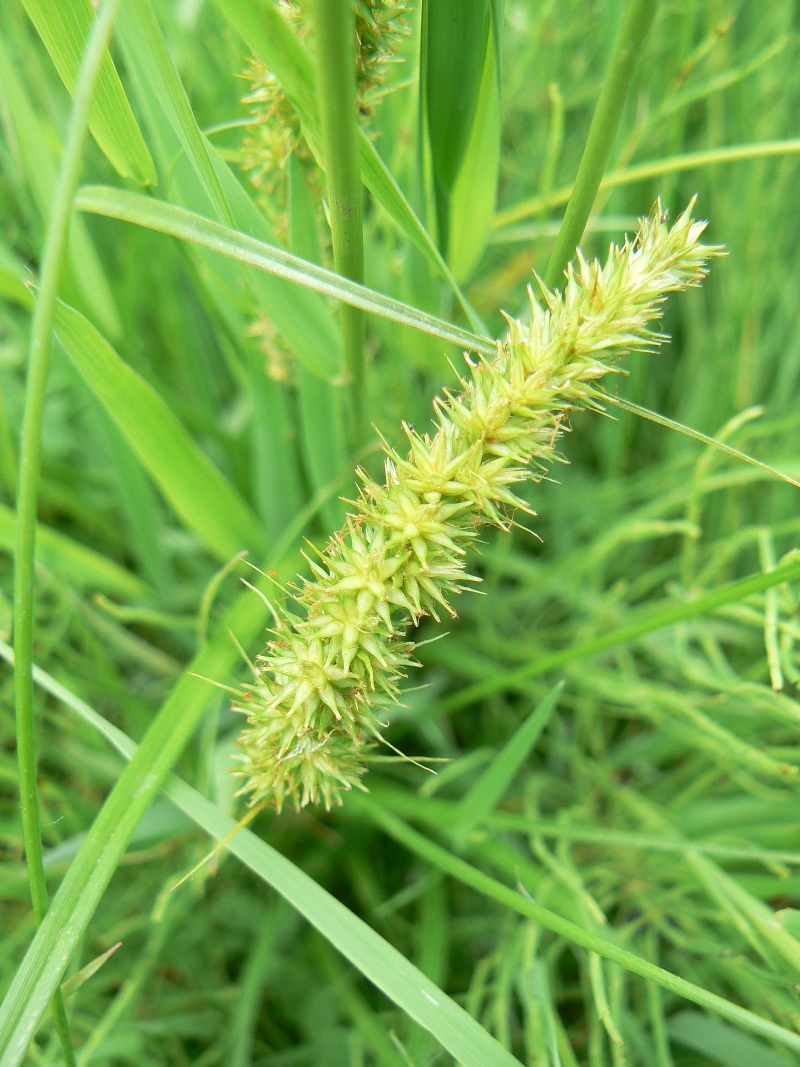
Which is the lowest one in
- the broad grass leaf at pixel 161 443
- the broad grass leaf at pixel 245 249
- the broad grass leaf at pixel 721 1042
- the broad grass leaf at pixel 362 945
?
the broad grass leaf at pixel 721 1042

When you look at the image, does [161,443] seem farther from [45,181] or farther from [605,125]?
[605,125]

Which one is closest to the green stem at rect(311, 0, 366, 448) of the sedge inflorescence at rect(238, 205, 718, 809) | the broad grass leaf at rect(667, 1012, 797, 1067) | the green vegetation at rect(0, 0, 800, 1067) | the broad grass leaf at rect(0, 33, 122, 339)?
the green vegetation at rect(0, 0, 800, 1067)

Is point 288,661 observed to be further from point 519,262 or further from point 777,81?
point 777,81

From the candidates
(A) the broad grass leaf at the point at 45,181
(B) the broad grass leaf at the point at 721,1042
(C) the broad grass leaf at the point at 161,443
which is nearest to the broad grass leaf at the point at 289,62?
(C) the broad grass leaf at the point at 161,443

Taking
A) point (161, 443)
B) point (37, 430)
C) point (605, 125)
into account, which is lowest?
point (161, 443)

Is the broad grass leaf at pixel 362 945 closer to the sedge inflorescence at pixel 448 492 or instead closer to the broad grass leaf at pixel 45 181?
the sedge inflorescence at pixel 448 492

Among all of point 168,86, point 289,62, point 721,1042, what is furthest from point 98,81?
point 721,1042

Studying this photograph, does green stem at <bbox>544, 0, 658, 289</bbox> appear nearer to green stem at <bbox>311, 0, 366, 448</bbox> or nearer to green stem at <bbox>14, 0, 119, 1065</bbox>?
green stem at <bbox>311, 0, 366, 448</bbox>
